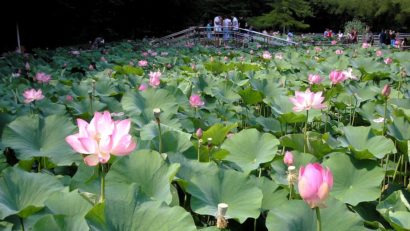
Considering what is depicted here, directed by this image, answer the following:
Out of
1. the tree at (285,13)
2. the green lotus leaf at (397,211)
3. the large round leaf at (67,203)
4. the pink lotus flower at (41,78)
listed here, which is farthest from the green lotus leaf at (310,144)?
the tree at (285,13)

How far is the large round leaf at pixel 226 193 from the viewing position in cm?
94

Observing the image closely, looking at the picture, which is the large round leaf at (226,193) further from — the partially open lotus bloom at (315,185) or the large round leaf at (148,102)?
the large round leaf at (148,102)

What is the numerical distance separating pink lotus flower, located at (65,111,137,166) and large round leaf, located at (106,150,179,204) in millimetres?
182

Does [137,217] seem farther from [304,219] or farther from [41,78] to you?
[41,78]

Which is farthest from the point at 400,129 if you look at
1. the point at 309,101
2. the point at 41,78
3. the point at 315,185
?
the point at 41,78

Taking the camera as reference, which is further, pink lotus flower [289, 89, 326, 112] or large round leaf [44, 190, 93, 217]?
pink lotus flower [289, 89, 326, 112]

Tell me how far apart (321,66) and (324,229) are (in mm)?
2736

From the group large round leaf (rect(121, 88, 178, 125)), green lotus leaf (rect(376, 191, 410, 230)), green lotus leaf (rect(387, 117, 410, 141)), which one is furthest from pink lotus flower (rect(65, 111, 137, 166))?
green lotus leaf (rect(387, 117, 410, 141))

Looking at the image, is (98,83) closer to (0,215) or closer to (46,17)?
(0,215)

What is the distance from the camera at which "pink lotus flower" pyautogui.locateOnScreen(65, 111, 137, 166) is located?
772 mm

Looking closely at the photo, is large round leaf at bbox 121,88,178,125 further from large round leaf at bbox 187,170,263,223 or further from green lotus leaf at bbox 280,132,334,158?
large round leaf at bbox 187,170,263,223

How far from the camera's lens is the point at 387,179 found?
1.51m

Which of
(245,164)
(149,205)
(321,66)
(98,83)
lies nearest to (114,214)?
(149,205)

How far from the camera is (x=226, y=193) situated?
1.00m
